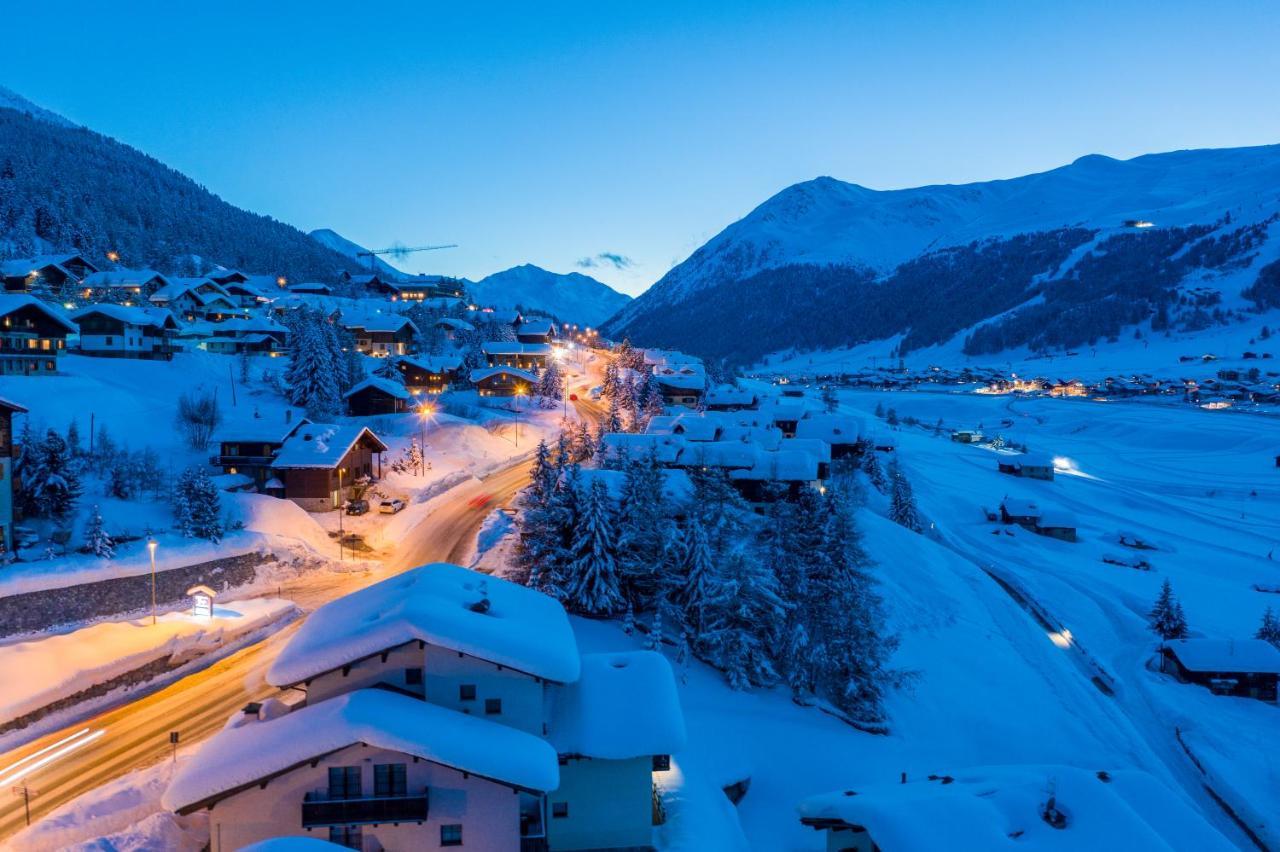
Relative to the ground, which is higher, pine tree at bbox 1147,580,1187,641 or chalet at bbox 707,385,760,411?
chalet at bbox 707,385,760,411

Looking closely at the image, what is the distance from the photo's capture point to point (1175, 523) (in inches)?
3078

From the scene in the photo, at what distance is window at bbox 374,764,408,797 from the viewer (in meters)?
16.4

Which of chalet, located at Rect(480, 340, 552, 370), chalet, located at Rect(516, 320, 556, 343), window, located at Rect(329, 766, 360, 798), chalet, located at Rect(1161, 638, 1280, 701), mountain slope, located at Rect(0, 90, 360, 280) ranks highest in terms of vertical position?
mountain slope, located at Rect(0, 90, 360, 280)

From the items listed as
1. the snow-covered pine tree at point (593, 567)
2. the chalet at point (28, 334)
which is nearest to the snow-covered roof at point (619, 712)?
the snow-covered pine tree at point (593, 567)

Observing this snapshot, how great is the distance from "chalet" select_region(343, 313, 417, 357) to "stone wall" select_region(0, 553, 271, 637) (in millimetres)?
65075

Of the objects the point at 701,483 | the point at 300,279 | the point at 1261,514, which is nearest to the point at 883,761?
the point at 701,483

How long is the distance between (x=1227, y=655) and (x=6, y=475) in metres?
63.8

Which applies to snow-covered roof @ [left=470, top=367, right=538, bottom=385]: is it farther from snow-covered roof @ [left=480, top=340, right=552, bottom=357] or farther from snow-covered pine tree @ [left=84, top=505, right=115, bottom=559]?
snow-covered pine tree @ [left=84, top=505, right=115, bottom=559]

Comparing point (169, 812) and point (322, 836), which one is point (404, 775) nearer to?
point (322, 836)

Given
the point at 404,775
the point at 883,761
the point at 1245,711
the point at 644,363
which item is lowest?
the point at 1245,711

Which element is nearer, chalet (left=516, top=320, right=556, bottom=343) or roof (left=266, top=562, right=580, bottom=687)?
roof (left=266, top=562, right=580, bottom=687)

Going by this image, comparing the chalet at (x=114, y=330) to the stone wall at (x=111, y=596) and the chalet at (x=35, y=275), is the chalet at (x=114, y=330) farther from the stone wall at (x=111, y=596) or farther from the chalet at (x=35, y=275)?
the stone wall at (x=111, y=596)

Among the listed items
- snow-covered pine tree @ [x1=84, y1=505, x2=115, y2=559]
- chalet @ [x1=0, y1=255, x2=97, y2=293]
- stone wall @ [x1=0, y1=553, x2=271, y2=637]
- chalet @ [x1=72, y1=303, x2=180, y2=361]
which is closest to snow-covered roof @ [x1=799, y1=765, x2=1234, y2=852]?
stone wall @ [x1=0, y1=553, x2=271, y2=637]

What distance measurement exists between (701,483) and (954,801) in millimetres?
20228
